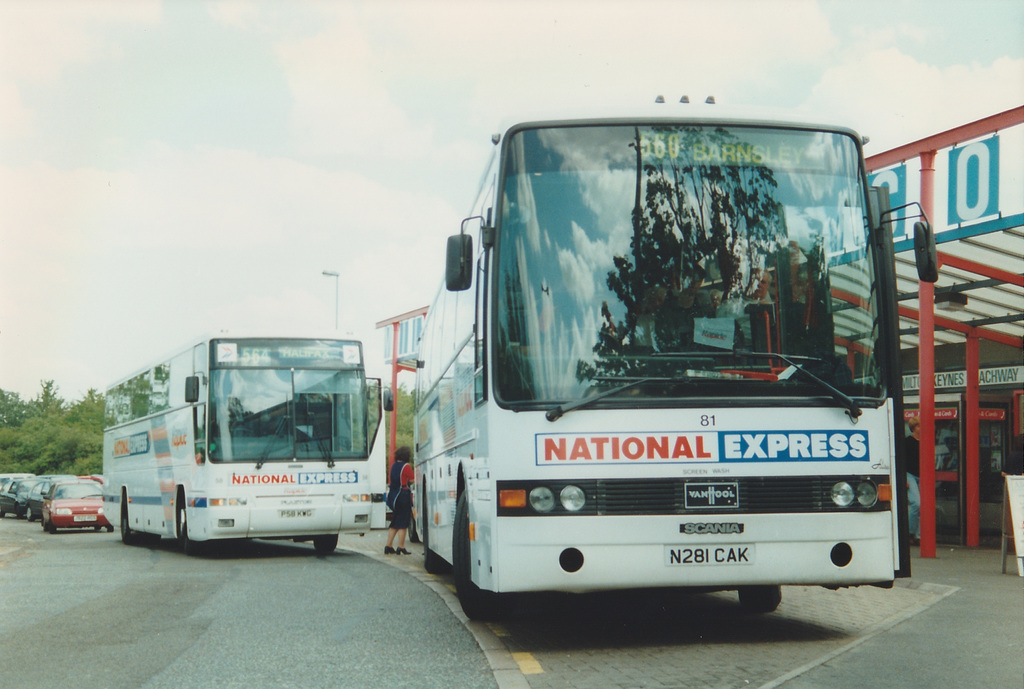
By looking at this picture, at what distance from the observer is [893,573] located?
7.66 m

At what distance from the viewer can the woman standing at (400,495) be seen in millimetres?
18516

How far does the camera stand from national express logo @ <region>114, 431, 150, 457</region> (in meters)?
22.2

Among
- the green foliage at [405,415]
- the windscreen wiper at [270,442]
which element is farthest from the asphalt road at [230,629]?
the green foliage at [405,415]

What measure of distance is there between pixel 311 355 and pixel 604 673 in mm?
11945

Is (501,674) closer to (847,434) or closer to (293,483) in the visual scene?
(847,434)

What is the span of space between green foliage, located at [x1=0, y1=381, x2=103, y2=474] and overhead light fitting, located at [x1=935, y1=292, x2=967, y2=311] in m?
74.3

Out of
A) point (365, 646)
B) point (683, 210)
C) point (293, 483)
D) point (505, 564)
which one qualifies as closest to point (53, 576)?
point (293, 483)

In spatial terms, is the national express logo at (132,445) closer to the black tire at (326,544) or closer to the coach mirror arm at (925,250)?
the black tire at (326,544)

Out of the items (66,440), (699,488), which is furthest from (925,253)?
(66,440)

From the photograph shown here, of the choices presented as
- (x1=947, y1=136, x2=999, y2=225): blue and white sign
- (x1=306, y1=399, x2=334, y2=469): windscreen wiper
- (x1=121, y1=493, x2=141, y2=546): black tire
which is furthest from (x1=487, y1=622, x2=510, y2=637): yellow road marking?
(x1=121, y1=493, x2=141, y2=546): black tire

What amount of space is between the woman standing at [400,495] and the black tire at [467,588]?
894 cm

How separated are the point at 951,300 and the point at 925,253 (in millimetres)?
8585

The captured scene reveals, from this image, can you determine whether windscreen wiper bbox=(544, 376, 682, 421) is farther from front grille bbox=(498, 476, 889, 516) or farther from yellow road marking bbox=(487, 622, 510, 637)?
yellow road marking bbox=(487, 622, 510, 637)

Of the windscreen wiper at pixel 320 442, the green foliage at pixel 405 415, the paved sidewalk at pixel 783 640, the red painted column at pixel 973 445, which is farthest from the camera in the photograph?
the green foliage at pixel 405 415
